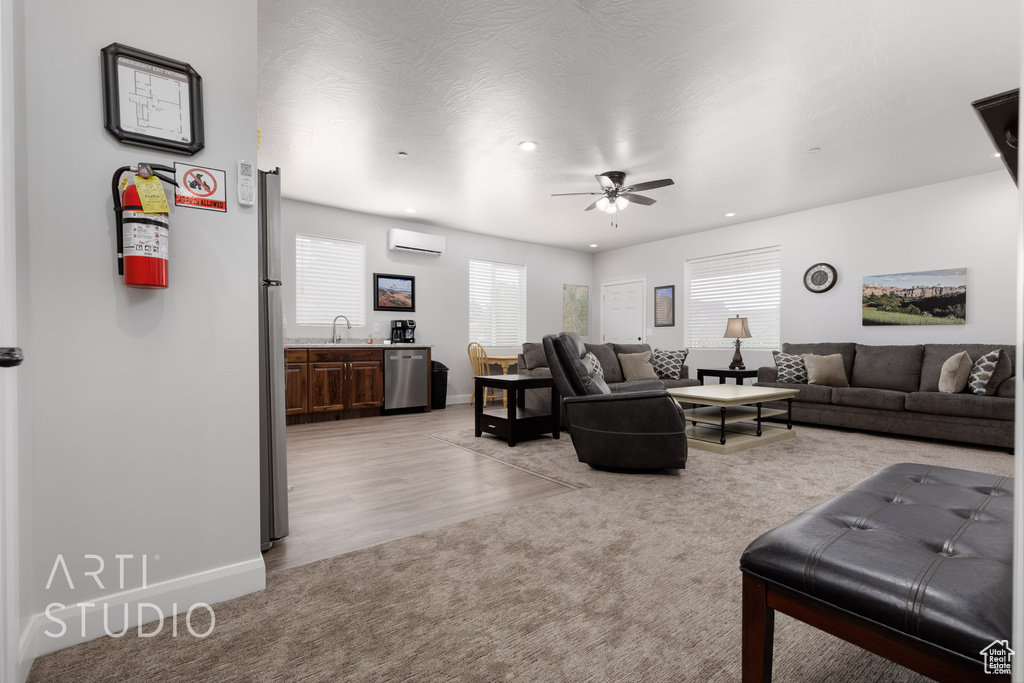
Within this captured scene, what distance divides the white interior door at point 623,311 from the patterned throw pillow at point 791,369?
278 cm

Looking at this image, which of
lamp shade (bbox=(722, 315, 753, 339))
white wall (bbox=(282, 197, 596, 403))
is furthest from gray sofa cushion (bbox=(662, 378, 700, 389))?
white wall (bbox=(282, 197, 596, 403))

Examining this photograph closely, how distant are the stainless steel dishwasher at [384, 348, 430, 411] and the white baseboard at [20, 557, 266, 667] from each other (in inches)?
175

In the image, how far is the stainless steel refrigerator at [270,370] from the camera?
2.19 metres

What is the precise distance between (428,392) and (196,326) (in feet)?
16.1

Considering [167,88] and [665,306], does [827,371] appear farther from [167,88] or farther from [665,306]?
[167,88]

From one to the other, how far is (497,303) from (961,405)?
5.91 m

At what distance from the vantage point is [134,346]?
1618 mm

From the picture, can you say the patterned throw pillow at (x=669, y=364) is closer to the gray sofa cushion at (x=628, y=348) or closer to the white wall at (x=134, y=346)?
the gray sofa cushion at (x=628, y=348)

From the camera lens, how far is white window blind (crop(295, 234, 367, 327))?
20.2 feet

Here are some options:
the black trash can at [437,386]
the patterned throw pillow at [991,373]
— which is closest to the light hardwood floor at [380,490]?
the black trash can at [437,386]

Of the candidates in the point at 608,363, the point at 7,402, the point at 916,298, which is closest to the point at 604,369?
the point at 608,363

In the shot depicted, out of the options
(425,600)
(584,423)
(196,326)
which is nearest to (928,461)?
(584,423)

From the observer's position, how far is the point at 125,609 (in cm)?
158

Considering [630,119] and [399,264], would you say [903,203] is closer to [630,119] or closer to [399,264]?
[630,119]
